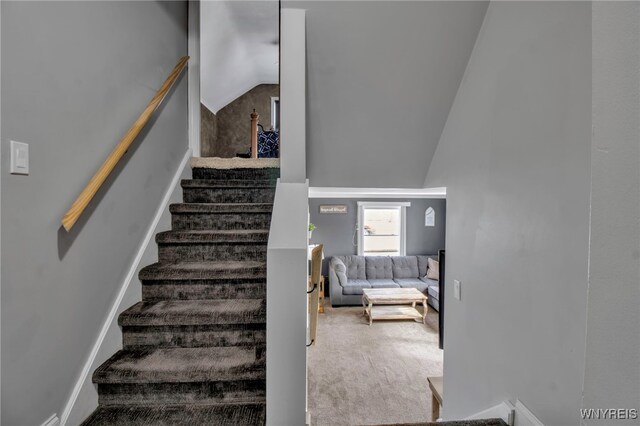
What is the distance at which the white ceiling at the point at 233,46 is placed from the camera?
11.8 feet

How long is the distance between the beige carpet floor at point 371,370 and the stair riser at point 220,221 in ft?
6.82

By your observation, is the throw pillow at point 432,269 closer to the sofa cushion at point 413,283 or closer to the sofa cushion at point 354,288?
the sofa cushion at point 413,283

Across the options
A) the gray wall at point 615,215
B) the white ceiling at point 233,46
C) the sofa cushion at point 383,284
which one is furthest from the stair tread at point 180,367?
the sofa cushion at point 383,284

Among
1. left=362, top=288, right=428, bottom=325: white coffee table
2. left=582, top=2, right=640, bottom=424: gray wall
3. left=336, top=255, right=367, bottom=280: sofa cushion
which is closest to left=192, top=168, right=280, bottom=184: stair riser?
left=582, top=2, right=640, bottom=424: gray wall

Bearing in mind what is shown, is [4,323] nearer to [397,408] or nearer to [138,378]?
[138,378]

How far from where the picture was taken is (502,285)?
62.0 inches

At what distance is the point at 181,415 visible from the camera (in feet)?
4.86

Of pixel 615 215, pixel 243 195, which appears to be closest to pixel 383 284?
pixel 243 195

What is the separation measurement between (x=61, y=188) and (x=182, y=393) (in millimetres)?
1081

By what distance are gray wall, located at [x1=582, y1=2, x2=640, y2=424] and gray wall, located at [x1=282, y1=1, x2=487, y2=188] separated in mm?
1573

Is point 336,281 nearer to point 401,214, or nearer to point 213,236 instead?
point 401,214

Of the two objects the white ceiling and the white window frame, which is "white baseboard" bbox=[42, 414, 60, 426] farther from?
the white window frame

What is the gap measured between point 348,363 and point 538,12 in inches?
158

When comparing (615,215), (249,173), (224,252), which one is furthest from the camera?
(249,173)
